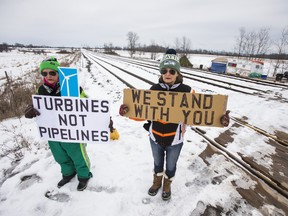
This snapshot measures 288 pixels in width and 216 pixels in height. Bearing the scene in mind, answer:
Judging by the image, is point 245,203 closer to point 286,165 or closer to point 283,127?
point 286,165

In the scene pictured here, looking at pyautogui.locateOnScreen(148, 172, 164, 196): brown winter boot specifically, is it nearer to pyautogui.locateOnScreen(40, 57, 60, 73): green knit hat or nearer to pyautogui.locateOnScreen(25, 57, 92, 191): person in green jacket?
pyautogui.locateOnScreen(25, 57, 92, 191): person in green jacket

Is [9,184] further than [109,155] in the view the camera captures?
No

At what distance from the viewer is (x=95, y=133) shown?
2.37m

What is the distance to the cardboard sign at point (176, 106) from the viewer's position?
2.05m

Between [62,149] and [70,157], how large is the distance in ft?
0.68

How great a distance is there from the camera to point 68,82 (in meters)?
2.26

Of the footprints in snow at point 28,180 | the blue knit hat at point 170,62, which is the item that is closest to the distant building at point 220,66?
the blue knit hat at point 170,62

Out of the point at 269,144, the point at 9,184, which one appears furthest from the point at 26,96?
the point at 269,144

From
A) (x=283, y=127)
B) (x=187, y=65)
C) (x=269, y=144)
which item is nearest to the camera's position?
(x=269, y=144)

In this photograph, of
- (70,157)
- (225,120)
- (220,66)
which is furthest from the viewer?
(220,66)

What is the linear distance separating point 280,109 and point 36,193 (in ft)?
26.3

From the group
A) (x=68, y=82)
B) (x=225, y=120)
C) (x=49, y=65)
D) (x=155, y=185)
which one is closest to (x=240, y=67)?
(x=225, y=120)

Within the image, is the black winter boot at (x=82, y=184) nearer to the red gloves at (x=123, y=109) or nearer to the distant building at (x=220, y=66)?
the red gloves at (x=123, y=109)

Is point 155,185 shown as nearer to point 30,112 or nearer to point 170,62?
point 170,62
